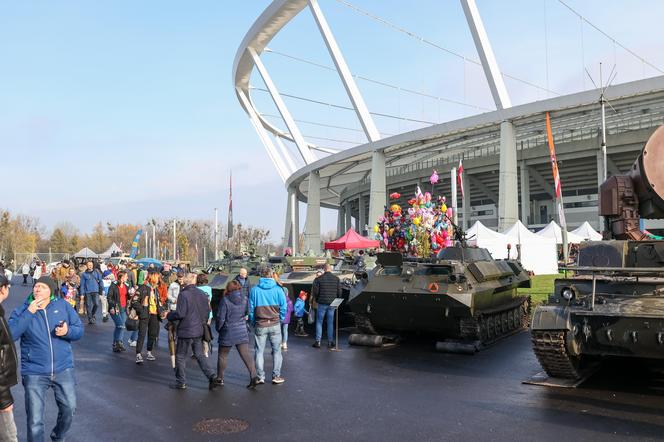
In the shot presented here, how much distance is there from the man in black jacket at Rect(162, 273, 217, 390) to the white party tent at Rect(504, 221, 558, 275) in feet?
69.6

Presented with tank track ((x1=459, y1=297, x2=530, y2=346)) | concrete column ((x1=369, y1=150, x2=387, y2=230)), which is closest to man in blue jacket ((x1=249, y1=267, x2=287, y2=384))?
tank track ((x1=459, y1=297, x2=530, y2=346))

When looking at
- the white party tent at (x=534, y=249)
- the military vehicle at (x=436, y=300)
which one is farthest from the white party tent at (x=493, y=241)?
the military vehicle at (x=436, y=300)

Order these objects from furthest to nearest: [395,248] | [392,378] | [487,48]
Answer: [487,48] → [395,248] → [392,378]

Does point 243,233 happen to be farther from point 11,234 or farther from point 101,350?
point 101,350

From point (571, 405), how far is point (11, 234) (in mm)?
75008

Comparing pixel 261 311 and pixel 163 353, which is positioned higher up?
pixel 261 311

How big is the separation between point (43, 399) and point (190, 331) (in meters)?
2.93

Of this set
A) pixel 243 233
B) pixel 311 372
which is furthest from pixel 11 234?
pixel 311 372

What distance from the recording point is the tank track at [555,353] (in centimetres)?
723

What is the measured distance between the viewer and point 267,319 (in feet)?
26.9

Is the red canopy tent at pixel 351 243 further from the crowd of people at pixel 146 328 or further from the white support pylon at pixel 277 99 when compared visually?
the white support pylon at pixel 277 99

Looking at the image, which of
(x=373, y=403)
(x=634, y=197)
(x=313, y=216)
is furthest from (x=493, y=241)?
(x=313, y=216)

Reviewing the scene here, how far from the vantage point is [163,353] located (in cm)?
1112

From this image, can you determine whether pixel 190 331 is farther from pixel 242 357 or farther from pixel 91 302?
pixel 91 302
